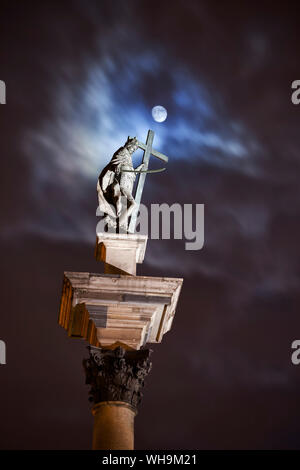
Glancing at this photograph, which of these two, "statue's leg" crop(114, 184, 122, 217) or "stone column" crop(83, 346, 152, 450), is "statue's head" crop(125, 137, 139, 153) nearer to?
"statue's leg" crop(114, 184, 122, 217)

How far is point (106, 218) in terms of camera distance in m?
12.8

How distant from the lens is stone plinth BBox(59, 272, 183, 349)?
10961mm

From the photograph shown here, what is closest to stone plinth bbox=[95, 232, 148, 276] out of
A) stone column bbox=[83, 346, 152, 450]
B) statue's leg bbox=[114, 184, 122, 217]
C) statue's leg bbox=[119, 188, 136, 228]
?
statue's leg bbox=[119, 188, 136, 228]

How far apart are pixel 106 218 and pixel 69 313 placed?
2286 mm

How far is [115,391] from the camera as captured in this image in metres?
10.0

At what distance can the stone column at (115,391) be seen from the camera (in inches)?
377

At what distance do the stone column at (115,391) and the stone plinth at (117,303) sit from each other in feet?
1.38

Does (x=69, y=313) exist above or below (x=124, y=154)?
below

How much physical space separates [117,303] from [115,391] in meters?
1.61

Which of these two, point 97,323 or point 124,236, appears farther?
point 124,236

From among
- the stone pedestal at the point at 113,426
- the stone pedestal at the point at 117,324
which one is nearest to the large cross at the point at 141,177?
the stone pedestal at the point at 117,324
